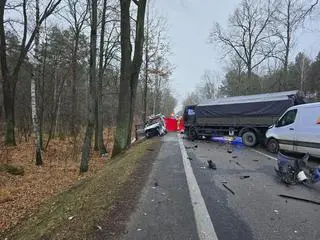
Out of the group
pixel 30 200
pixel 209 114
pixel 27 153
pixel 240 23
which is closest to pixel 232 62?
pixel 240 23

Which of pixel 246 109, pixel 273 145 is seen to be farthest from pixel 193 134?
pixel 273 145

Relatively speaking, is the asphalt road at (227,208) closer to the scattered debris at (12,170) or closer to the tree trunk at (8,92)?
the scattered debris at (12,170)

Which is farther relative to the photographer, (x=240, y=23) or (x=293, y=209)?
(x=240, y=23)

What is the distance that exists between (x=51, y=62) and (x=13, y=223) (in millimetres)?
21572

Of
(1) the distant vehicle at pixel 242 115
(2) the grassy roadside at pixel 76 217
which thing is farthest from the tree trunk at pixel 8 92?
(2) the grassy roadside at pixel 76 217

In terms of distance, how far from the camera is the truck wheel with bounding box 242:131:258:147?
19906mm

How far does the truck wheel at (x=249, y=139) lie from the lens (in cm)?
1991

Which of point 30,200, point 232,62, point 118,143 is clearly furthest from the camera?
point 232,62

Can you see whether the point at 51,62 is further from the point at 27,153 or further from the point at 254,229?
the point at 254,229

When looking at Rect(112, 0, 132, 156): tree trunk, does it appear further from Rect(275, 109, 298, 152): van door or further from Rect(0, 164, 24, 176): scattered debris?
Rect(275, 109, 298, 152): van door

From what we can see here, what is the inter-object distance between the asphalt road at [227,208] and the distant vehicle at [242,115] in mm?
9687

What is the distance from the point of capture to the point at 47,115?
2995 cm

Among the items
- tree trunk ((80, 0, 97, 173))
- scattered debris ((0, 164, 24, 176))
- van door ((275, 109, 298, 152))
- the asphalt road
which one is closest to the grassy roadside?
the asphalt road

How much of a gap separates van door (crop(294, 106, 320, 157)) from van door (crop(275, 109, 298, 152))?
37 cm
